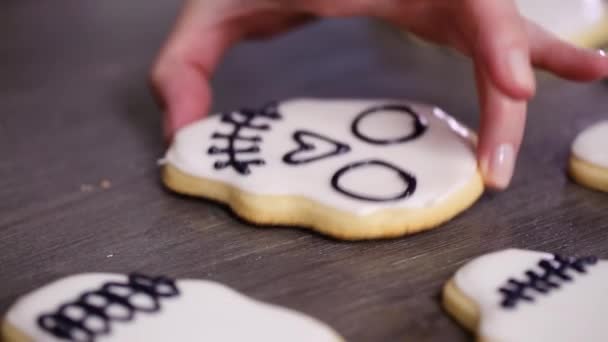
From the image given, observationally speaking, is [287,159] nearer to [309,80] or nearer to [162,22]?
[309,80]

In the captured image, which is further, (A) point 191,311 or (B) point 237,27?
(B) point 237,27

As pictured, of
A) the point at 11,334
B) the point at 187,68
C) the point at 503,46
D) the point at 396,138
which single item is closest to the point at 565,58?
the point at 503,46

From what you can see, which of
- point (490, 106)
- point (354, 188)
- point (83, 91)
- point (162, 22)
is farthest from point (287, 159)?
point (162, 22)

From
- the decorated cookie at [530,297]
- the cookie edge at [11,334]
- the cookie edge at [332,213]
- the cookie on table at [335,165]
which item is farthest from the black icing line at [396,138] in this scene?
the cookie edge at [11,334]

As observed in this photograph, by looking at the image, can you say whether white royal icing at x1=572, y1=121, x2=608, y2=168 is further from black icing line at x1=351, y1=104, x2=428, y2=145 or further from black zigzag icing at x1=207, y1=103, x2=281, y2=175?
black zigzag icing at x1=207, y1=103, x2=281, y2=175

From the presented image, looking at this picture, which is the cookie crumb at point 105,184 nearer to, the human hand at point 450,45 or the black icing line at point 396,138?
the human hand at point 450,45

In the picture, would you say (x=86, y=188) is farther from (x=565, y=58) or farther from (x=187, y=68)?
(x=565, y=58)
